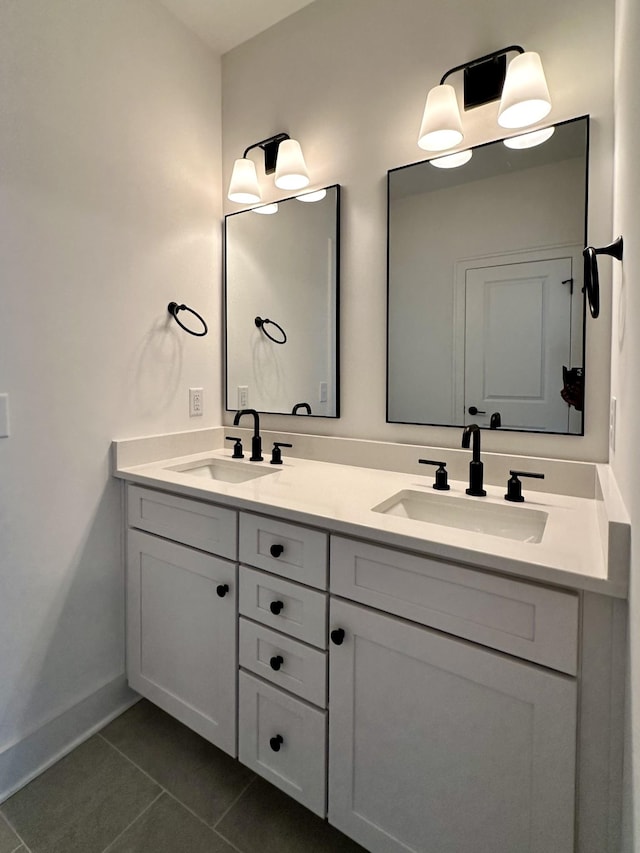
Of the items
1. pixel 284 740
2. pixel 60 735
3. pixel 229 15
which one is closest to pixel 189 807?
pixel 284 740

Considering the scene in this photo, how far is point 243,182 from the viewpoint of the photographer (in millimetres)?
1803

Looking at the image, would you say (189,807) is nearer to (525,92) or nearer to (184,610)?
(184,610)

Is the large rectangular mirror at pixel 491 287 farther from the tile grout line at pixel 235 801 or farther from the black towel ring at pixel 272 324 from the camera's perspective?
the tile grout line at pixel 235 801

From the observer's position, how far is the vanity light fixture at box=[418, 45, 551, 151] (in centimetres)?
121

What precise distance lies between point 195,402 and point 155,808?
1371 mm

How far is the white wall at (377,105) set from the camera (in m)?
1.24

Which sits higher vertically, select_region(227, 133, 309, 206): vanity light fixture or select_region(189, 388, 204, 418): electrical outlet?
select_region(227, 133, 309, 206): vanity light fixture

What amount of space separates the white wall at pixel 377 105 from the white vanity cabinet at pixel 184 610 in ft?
2.06

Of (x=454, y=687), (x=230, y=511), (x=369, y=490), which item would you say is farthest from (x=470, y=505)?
(x=230, y=511)

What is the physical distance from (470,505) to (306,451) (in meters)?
0.74

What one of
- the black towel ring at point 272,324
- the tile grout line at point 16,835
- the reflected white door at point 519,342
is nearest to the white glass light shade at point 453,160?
the reflected white door at point 519,342

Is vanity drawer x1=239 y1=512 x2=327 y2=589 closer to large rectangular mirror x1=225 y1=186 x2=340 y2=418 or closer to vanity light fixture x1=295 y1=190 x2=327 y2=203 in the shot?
large rectangular mirror x1=225 y1=186 x2=340 y2=418

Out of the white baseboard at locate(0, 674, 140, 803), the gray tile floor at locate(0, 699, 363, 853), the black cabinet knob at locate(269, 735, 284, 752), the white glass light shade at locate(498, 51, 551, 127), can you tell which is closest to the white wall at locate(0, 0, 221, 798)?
the white baseboard at locate(0, 674, 140, 803)

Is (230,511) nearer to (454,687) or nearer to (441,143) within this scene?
(454,687)
